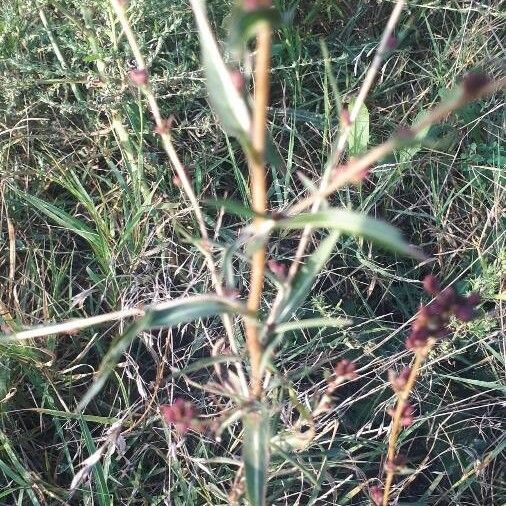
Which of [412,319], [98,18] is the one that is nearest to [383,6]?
[98,18]

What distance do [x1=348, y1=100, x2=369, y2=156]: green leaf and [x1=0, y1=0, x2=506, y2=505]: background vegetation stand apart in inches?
2.2

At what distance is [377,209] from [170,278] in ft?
1.50

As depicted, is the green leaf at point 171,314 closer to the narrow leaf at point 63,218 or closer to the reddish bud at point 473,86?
the reddish bud at point 473,86

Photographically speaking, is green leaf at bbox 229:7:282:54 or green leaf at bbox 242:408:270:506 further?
green leaf at bbox 242:408:270:506

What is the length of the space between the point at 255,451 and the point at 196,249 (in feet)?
1.98

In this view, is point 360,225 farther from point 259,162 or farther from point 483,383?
point 483,383

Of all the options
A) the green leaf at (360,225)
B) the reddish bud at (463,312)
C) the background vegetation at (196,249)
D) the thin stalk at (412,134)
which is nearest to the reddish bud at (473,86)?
the thin stalk at (412,134)

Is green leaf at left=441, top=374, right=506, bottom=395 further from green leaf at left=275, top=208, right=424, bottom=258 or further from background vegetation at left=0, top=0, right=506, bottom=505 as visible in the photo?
green leaf at left=275, top=208, right=424, bottom=258

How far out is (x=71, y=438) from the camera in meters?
1.28

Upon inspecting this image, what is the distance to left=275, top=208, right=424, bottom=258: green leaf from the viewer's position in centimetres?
54

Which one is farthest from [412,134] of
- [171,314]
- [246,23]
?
[171,314]

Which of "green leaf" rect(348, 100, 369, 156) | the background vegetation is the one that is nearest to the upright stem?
the background vegetation

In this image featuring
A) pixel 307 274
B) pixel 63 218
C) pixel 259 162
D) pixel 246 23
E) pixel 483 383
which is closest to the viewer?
pixel 246 23

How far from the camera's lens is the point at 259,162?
0.65 metres
